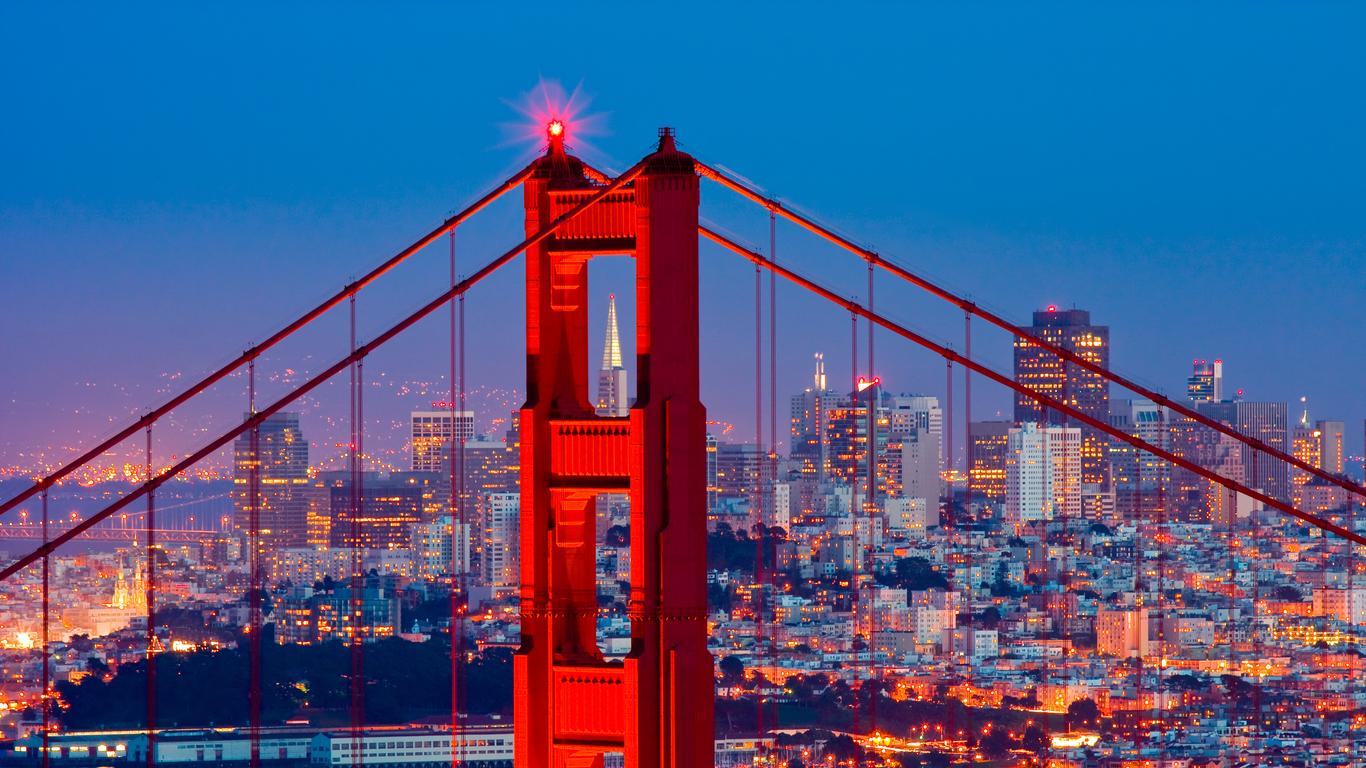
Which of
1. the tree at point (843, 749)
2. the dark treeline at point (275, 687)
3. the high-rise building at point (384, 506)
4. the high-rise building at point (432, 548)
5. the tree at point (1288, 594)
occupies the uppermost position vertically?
the high-rise building at point (384, 506)

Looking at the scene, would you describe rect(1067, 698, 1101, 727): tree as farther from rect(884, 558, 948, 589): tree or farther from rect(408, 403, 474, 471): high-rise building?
rect(884, 558, 948, 589): tree

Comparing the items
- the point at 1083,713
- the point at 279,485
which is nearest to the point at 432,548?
the point at 279,485

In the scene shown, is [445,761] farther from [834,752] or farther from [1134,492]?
[1134,492]

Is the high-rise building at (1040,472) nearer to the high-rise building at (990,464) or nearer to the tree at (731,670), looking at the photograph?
the high-rise building at (990,464)

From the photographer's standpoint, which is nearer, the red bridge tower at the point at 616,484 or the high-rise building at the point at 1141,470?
the red bridge tower at the point at 616,484

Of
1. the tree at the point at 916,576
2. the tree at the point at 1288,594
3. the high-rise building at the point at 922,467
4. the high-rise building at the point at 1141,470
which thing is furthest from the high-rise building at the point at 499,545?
the high-rise building at the point at 922,467

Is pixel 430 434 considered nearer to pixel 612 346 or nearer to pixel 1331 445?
pixel 1331 445
